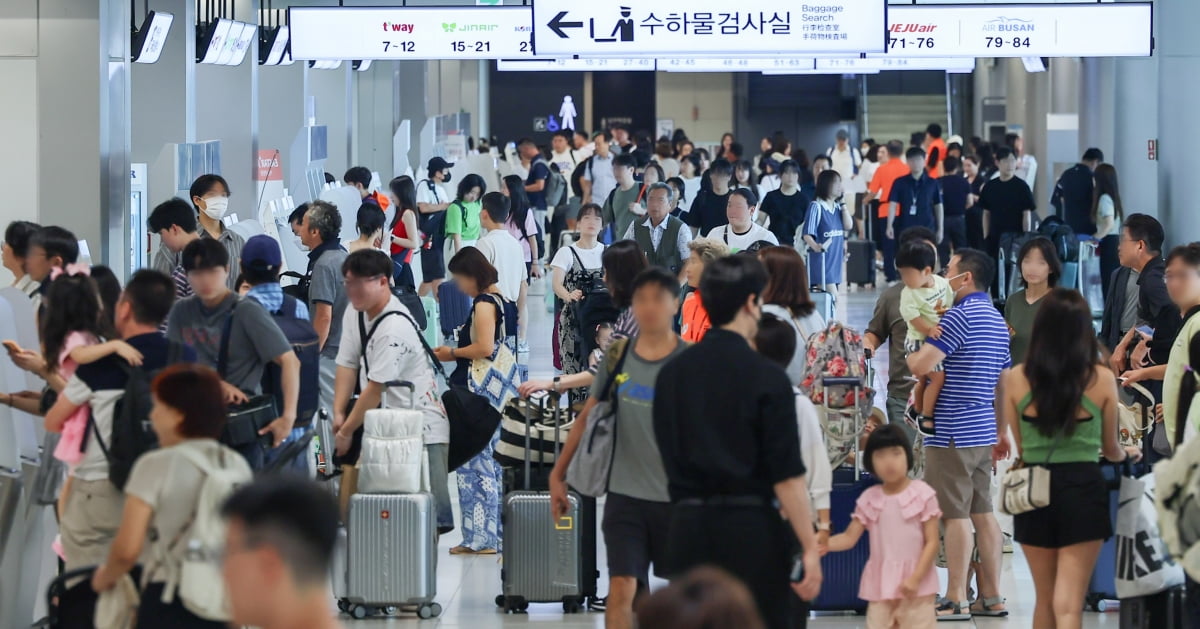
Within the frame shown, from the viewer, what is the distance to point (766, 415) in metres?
4.17

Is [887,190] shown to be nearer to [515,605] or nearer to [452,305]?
[452,305]

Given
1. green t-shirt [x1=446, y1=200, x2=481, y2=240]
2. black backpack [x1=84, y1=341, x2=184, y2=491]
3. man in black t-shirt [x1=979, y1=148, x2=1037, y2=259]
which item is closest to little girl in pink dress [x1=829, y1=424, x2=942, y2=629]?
black backpack [x1=84, y1=341, x2=184, y2=491]

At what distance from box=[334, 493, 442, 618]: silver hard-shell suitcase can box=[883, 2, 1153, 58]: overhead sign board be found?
7160 mm

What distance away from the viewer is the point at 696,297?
7.12m

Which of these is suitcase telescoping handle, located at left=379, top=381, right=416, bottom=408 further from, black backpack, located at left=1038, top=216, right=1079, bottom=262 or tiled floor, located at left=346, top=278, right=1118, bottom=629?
black backpack, located at left=1038, top=216, right=1079, bottom=262

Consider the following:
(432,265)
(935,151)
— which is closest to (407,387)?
(432,265)

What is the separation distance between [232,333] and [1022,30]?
8395 millimetres

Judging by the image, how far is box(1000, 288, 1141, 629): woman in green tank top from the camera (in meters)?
5.10

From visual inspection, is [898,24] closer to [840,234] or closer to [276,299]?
[840,234]

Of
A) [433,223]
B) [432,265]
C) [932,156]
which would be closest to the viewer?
[432,265]

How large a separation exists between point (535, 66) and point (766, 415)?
16370 millimetres

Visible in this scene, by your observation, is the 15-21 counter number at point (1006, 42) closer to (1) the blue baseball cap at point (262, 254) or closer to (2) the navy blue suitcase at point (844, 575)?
(2) the navy blue suitcase at point (844, 575)

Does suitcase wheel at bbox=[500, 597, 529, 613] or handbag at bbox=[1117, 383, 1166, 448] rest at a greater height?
handbag at bbox=[1117, 383, 1166, 448]

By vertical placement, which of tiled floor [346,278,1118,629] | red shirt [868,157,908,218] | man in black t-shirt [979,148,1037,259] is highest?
red shirt [868,157,908,218]
